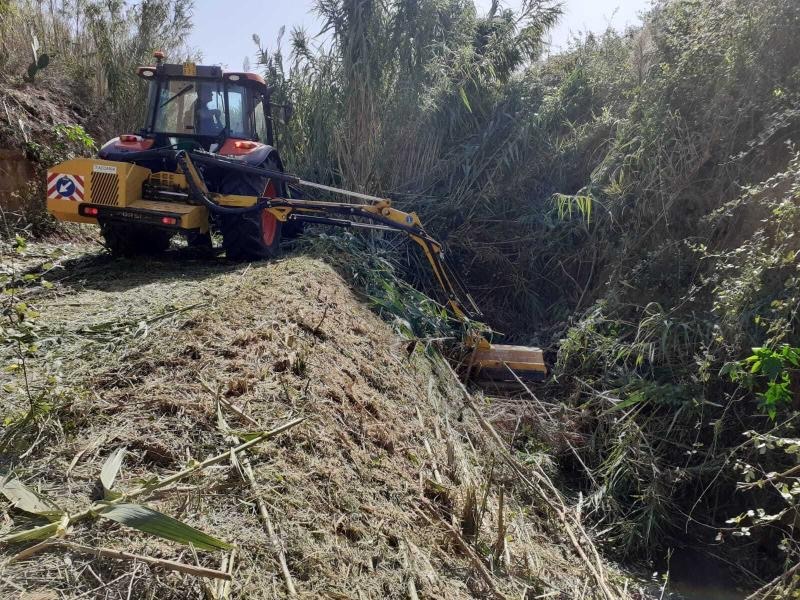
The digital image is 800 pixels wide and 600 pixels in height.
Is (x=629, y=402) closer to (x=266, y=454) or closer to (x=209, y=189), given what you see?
(x=266, y=454)

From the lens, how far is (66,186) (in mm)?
5480

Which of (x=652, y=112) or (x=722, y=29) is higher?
(x=722, y=29)

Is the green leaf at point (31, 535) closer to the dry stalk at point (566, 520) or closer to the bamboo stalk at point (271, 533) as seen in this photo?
the bamboo stalk at point (271, 533)

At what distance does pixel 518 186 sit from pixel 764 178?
Answer: 290 cm

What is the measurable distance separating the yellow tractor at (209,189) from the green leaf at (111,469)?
3311 millimetres

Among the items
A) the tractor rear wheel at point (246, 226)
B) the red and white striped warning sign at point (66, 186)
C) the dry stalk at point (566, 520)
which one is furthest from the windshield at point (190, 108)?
the dry stalk at point (566, 520)

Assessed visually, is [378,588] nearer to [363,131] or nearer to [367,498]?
[367,498]

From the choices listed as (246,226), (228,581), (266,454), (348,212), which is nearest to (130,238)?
(246,226)

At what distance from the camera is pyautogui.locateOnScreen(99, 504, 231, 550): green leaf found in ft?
6.61

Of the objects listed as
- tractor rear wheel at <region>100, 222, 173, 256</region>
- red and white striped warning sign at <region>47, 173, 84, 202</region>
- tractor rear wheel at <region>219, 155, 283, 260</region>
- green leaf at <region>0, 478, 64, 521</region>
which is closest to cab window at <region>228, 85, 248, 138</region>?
tractor rear wheel at <region>219, 155, 283, 260</region>

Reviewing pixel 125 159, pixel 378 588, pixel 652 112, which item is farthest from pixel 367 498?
pixel 652 112

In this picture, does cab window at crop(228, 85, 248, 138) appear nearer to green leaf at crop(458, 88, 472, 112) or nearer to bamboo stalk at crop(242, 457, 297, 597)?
green leaf at crop(458, 88, 472, 112)

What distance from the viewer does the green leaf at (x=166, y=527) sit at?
6.61ft

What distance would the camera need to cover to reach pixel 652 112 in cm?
626
